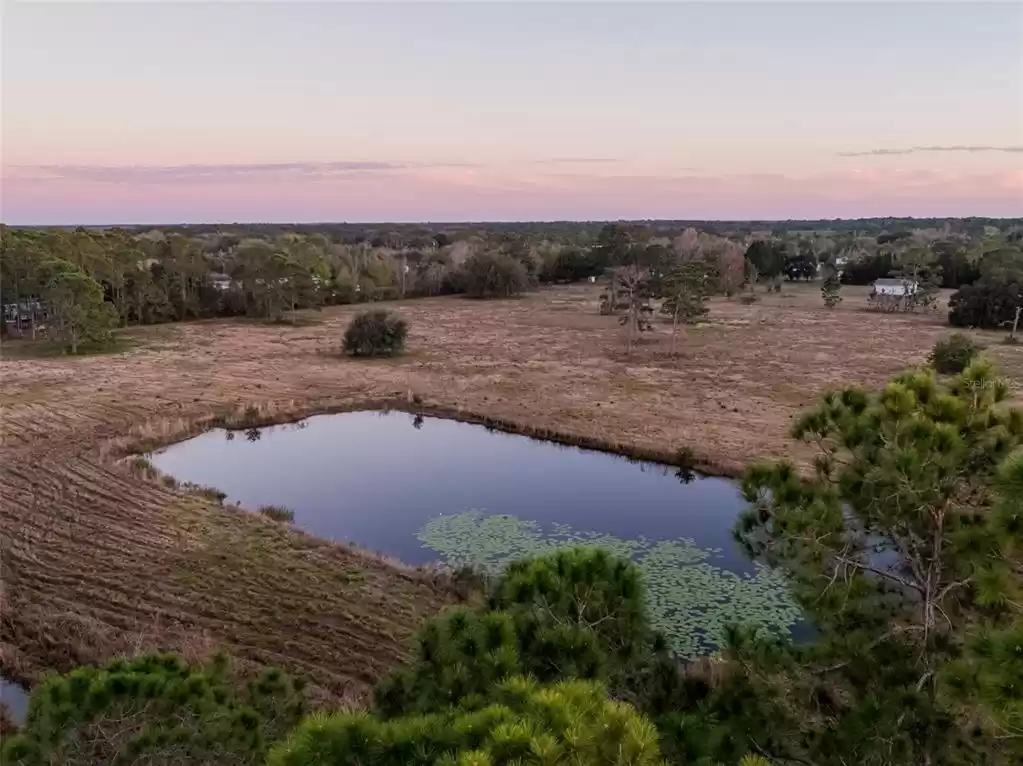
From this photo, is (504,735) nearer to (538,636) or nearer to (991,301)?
(538,636)

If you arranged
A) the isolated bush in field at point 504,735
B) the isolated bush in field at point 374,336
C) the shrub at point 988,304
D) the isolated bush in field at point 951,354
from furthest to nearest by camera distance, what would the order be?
the shrub at point 988,304, the isolated bush in field at point 374,336, the isolated bush in field at point 951,354, the isolated bush in field at point 504,735

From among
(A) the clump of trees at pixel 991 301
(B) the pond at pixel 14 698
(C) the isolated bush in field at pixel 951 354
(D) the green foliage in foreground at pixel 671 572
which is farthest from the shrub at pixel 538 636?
(A) the clump of trees at pixel 991 301

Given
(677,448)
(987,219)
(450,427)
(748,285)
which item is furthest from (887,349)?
Answer: (987,219)

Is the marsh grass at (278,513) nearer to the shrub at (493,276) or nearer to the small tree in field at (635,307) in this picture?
the small tree in field at (635,307)

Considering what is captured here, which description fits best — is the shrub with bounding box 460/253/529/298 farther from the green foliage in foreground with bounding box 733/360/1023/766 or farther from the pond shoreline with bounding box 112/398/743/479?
the green foliage in foreground with bounding box 733/360/1023/766

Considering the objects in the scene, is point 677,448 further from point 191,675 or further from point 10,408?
point 10,408

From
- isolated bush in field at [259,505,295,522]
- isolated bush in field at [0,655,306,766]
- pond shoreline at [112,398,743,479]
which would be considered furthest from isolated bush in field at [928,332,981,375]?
isolated bush in field at [0,655,306,766]
